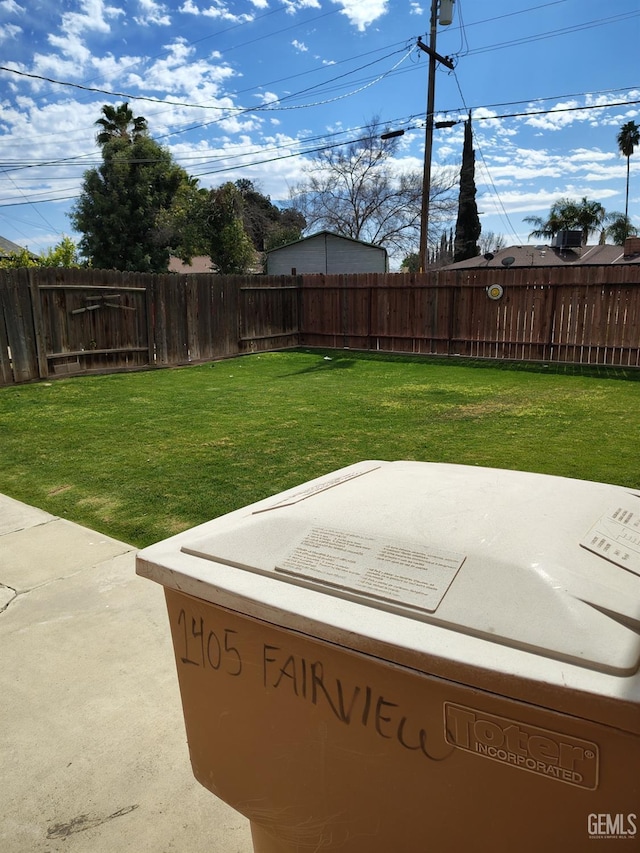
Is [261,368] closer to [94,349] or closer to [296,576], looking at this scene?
[94,349]

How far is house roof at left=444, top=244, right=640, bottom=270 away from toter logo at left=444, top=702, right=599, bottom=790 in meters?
25.1

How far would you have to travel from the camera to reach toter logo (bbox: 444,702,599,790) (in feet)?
3.00

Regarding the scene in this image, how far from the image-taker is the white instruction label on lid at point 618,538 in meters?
1.22

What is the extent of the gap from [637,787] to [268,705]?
732 mm

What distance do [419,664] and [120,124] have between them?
4061 centimetres

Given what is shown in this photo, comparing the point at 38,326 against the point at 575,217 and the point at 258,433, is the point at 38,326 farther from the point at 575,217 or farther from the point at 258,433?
the point at 575,217

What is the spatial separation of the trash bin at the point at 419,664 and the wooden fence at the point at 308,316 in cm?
1031

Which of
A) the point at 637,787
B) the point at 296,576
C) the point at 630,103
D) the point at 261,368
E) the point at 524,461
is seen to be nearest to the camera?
the point at 637,787

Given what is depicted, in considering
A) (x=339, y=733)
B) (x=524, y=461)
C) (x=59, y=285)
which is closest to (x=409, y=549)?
(x=339, y=733)

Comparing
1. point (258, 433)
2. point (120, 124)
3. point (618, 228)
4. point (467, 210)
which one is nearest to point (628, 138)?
point (618, 228)

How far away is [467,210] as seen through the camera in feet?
127

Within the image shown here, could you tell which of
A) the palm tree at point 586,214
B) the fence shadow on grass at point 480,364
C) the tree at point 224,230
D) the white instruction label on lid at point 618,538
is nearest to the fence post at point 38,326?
the fence shadow on grass at point 480,364

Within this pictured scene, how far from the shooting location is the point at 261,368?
1320 cm

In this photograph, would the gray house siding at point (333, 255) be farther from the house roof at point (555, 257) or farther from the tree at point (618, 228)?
the tree at point (618, 228)
